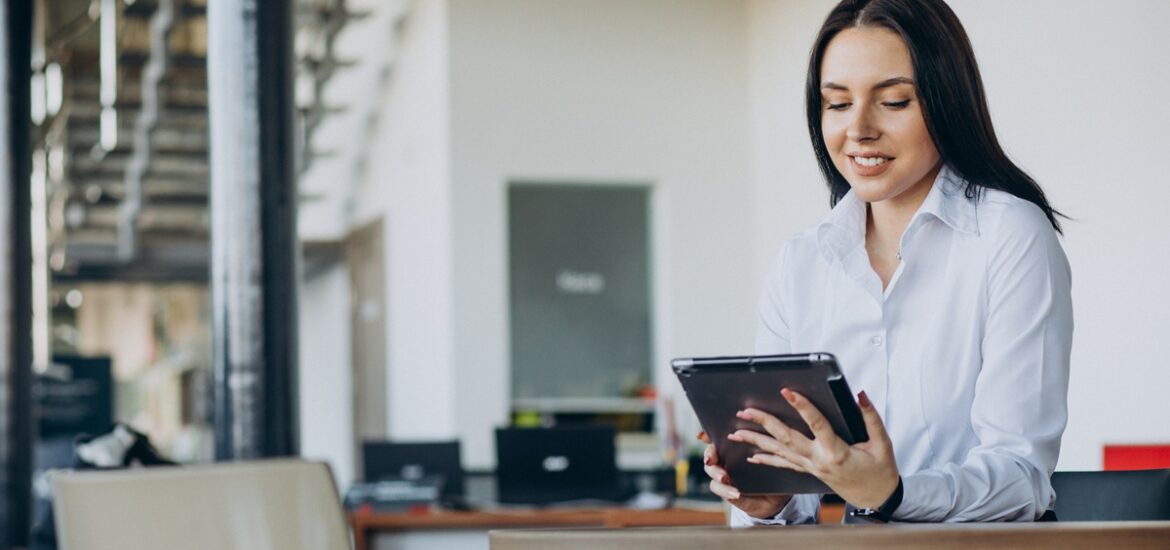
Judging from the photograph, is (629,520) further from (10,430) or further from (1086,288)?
(10,430)

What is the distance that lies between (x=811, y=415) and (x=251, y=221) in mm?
3872

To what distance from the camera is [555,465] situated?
5.71 meters

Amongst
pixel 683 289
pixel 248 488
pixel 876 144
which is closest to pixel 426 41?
pixel 683 289

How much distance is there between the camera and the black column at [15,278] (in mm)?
6613

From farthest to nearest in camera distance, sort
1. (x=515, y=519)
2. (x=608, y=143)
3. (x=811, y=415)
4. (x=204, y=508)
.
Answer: (x=608, y=143) → (x=515, y=519) → (x=204, y=508) → (x=811, y=415)

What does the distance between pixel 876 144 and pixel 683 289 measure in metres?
6.63

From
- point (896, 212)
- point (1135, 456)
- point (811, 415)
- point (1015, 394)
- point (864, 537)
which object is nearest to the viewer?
point (864, 537)

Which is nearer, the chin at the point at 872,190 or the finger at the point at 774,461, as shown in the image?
the finger at the point at 774,461

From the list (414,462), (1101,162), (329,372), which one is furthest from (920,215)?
(329,372)

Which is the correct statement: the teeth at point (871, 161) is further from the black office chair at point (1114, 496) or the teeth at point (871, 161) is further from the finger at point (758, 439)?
the black office chair at point (1114, 496)

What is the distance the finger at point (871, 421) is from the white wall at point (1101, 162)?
9.66 feet

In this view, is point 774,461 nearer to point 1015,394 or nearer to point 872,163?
point 1015,394

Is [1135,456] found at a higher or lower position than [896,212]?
lower

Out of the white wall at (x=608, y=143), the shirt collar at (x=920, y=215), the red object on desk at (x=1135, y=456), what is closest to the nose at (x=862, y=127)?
the shirt collar at (x=920, y=215)
